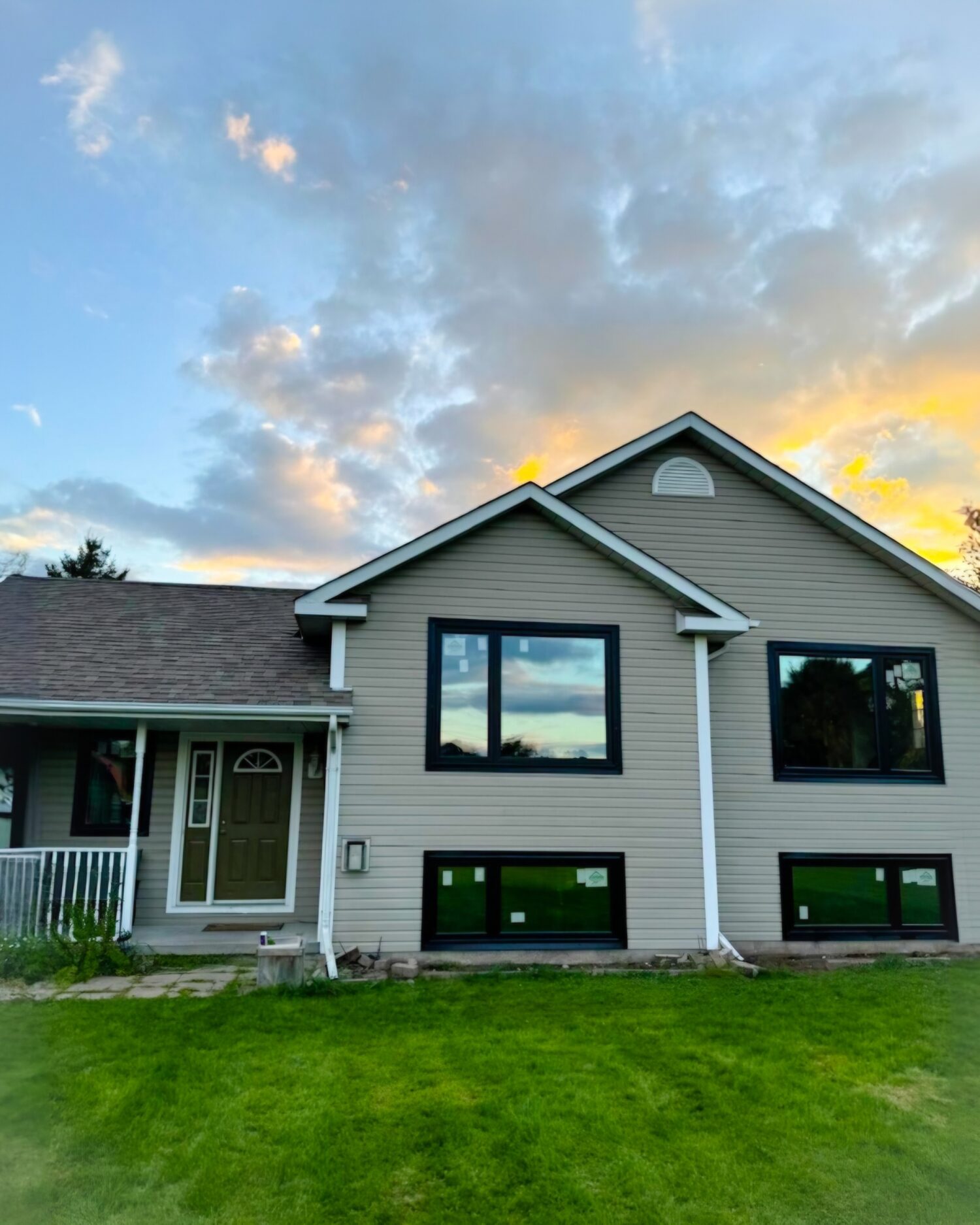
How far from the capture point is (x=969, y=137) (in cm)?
989

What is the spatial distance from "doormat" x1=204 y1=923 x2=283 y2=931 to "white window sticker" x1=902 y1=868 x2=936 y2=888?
7.15 meters

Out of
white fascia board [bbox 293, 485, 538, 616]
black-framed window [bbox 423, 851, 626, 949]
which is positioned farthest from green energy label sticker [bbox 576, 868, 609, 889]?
white fascia board [bbox 293, 485, 538, 616]

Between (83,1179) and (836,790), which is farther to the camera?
(836,790)

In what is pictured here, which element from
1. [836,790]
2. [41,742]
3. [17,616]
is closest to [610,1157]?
[836,790]

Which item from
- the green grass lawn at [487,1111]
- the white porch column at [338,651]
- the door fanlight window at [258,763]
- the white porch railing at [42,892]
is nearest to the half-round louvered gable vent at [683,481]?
the white porch column at [338,651]

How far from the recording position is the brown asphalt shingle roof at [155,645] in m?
8.45

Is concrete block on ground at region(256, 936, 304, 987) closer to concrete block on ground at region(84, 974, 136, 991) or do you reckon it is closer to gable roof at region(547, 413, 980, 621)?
concrete block on ground at region(84, 974, 136, 991)

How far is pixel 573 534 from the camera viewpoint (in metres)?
9.00

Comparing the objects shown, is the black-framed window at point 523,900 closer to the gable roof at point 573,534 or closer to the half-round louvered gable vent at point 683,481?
the gable roof at point 573,534

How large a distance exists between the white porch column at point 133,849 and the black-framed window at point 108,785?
0.85 metres

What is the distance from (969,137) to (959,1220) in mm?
11182

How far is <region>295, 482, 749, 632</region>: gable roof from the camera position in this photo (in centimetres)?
854

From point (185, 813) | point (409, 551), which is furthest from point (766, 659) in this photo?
point (185, 813)

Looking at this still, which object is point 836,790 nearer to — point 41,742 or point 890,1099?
point 890,1099
